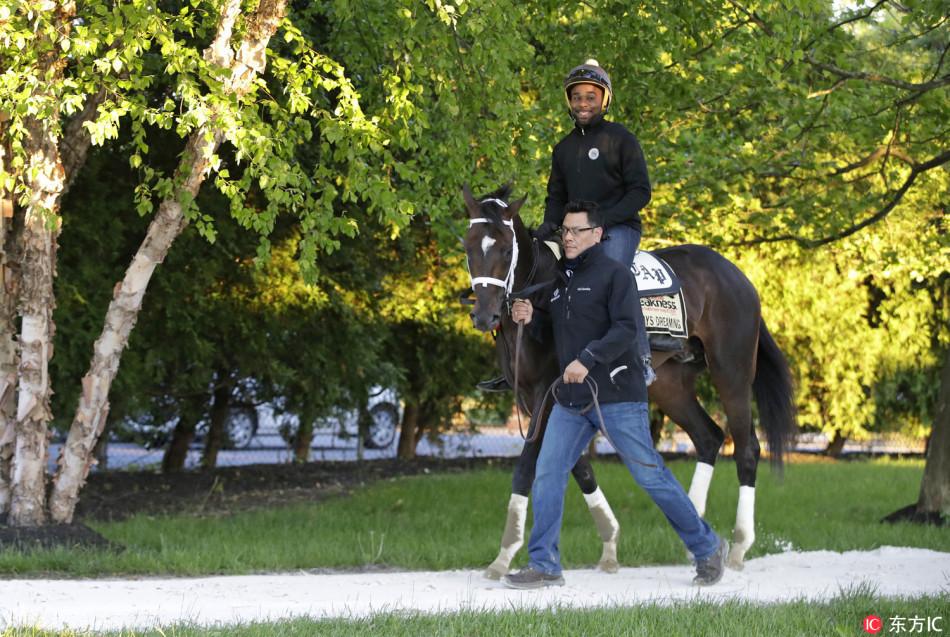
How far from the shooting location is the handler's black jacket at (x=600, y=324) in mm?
6324

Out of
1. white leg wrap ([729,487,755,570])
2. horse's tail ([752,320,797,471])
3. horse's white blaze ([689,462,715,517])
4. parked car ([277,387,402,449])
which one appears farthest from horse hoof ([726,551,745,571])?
parked car ([277,387,402,449])

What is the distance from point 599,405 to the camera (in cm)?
642

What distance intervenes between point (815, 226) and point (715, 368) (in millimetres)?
4583

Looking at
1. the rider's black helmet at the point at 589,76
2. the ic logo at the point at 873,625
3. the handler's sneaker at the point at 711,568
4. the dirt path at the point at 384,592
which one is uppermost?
the rider's black helmet at the point at 589,76

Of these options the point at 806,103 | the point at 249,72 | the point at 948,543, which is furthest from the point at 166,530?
the point at 806,103

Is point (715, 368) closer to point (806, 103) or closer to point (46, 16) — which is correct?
point (806, 103)

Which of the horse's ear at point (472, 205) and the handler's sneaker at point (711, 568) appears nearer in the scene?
the horse's ear at point (472, 205)

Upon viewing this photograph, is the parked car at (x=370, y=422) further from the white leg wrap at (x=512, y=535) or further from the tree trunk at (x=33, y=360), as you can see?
the white leg wrap at (x=512, y=535)

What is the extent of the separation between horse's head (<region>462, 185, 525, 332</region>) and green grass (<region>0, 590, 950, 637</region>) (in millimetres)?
1597

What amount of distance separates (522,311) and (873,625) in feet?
8.17

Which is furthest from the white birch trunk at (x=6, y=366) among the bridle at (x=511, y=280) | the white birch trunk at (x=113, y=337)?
the bridle at (x=511, y=280)

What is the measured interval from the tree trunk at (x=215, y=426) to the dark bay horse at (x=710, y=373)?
7961mm

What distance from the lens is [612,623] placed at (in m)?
5.39

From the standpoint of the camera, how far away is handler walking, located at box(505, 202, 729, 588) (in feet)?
20.9
